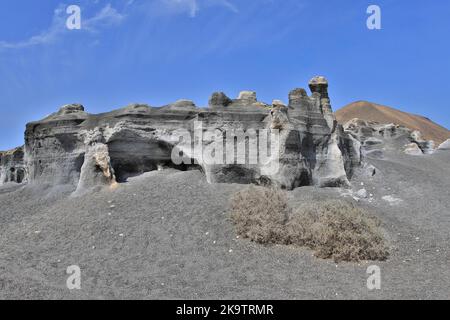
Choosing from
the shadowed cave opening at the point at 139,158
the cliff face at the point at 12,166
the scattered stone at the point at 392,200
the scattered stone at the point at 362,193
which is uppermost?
the cliff face at the point at 12,166

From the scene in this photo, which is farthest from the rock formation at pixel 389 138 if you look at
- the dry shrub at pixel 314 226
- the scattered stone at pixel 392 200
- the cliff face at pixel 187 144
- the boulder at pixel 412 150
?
the dry shrub at pixel 314 226

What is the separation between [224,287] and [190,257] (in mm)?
1496

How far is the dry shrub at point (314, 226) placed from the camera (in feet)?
33.3

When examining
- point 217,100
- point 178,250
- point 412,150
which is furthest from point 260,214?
point 412,150

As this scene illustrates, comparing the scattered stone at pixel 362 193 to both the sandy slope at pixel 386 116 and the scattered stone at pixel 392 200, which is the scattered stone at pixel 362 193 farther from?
the sandy slope at pixel 386 116

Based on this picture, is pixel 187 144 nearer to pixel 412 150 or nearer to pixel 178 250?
pixel 178 250

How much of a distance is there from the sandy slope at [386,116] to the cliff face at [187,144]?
53749 mm

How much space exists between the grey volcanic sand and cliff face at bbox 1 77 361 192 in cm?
55

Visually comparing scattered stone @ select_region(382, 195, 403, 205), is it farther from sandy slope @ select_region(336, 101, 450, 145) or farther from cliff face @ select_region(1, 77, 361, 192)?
sandy slope @ select_region(336, 101, 450, 145)

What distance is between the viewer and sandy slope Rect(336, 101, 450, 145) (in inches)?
2667

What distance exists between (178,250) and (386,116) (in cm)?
6390

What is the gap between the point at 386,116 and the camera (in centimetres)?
6925

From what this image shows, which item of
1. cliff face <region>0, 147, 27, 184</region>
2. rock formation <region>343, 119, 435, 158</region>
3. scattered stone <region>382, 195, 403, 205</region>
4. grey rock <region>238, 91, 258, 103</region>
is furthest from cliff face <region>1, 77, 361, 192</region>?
rock formation <region>343, 119, 435, 158</region>
